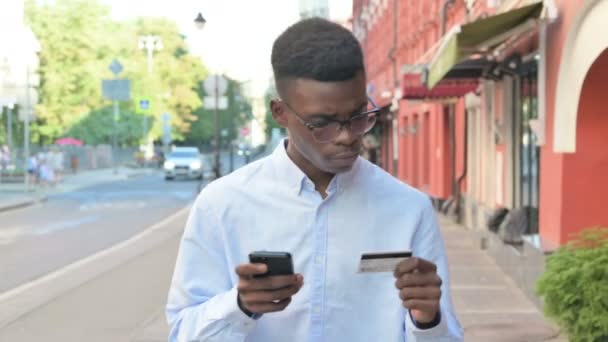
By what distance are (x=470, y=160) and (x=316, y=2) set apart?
1203 inches

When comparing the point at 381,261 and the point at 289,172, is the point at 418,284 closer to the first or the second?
the point at 381,261

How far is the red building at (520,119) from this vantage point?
883 cm

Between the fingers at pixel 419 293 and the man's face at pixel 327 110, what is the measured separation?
329mm

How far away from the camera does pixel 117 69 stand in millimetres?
51531

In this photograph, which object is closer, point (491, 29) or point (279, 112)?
point (279, 112)

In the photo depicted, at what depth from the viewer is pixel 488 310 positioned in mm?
8922

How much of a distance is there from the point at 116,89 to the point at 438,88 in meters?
38.6

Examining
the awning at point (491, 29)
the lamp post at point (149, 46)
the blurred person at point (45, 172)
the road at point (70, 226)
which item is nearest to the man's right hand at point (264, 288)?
the awning at point (491, 29)

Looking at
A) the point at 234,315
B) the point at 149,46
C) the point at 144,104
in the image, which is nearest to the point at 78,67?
the point at 144,104

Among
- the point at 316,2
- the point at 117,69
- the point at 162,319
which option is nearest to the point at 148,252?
the point at 162,319

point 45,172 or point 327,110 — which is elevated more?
point 327,110

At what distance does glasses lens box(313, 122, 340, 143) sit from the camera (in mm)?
1981

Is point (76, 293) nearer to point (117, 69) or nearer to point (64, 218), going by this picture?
point (64, 218)

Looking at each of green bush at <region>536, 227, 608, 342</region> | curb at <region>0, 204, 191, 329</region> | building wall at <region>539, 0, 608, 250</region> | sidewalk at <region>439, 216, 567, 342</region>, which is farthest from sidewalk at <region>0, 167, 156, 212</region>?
green bush at <region>536, 227, 608, 342</region>
